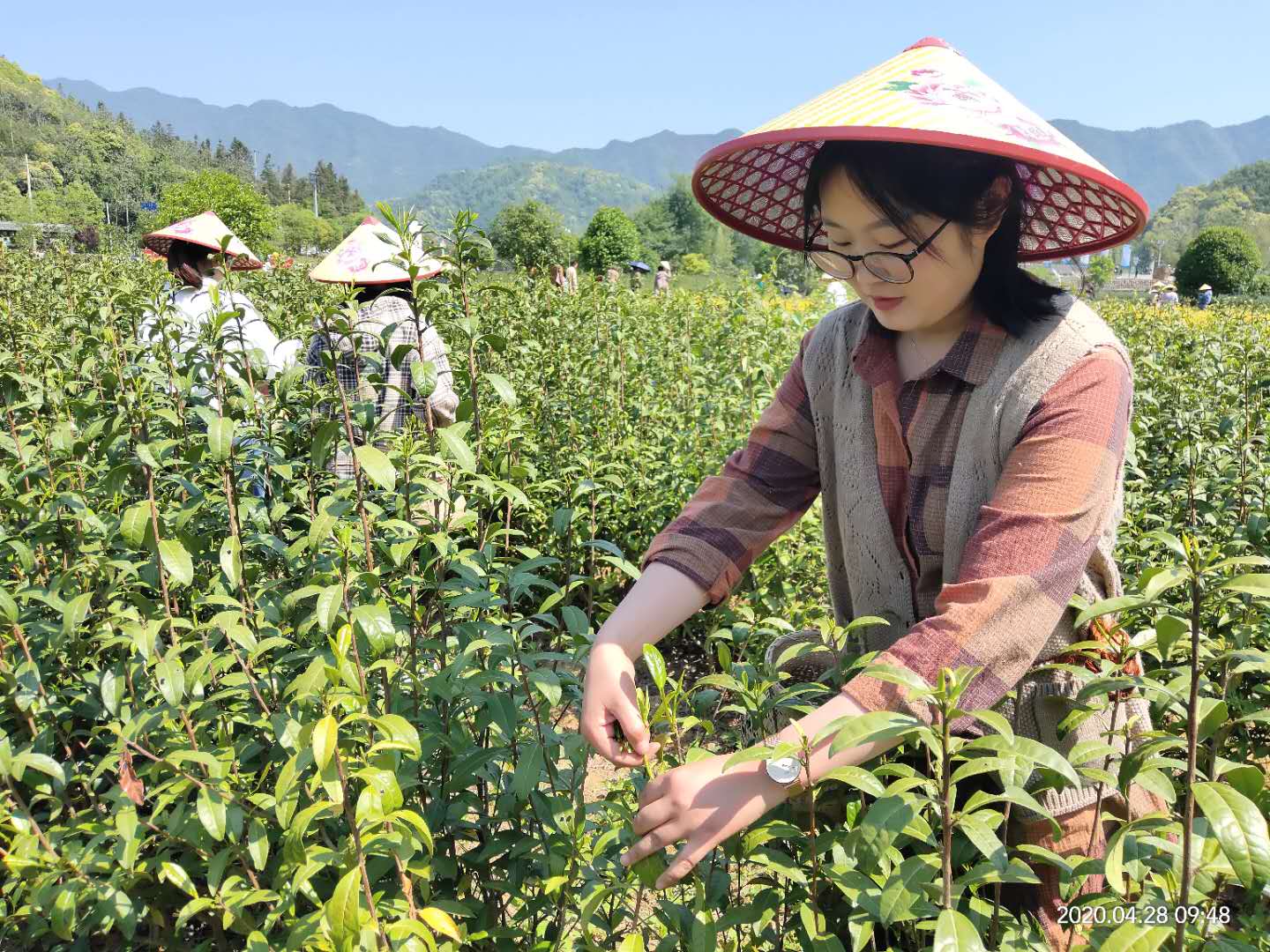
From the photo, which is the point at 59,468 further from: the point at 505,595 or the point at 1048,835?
the point at 1048,835

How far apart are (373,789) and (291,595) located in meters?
0.42

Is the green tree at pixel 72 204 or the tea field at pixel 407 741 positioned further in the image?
the green tree at pixel 72 204

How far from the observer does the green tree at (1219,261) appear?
30.2 meters

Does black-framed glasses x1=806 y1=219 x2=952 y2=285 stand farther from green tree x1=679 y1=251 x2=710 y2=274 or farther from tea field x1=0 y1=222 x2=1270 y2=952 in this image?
green tree x1=679 y1=251 x2=710 y2=274

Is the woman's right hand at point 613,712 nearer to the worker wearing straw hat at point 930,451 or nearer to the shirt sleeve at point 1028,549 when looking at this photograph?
the worker wearing straw hat at point 930,451

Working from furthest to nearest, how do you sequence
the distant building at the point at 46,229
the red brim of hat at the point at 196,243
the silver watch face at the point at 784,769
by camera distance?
1. the distant building at the point at 46,229
2. the red brim of hat at the point at 196,243
3. the silver watch face at the point at 784,769

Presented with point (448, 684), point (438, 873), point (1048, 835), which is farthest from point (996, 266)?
point (438, 873)

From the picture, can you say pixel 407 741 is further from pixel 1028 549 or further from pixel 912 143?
pixel 912 143

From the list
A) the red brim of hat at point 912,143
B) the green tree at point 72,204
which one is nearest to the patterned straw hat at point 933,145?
the red brim of hat at point 912,143

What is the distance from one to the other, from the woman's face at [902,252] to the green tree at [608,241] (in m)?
35.6

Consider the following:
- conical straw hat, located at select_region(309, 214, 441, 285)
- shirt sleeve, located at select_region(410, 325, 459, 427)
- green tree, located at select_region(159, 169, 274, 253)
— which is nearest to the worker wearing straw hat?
shirt sleeve, located at select_region(410, 325, 459, 427)

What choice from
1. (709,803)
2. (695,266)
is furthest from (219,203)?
(709,803)

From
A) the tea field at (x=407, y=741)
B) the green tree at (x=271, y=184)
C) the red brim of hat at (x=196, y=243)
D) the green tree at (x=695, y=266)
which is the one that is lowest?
the tea field at (x=407, y=741)

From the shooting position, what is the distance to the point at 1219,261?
30.8 meters
